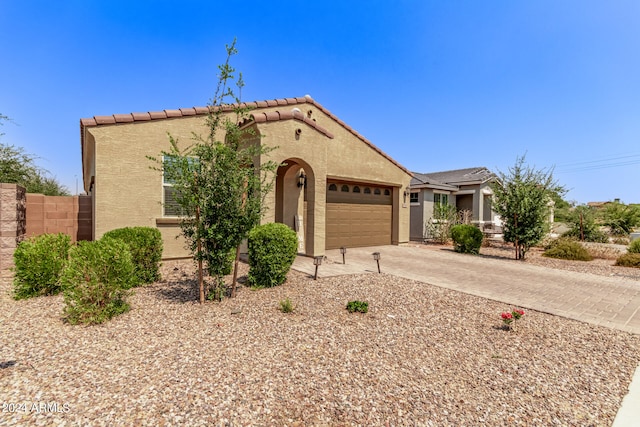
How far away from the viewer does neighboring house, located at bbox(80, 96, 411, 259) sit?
8133 millimetres

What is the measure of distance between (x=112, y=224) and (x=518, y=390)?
31.6 feet

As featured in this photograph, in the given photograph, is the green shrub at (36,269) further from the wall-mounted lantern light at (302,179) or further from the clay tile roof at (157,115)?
the wall-mounted lantern light at (302,179)

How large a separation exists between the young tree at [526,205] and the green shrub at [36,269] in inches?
548

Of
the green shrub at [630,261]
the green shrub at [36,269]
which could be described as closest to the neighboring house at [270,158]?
the green shrub at [36,269]

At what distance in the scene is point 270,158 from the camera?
27.4 ft

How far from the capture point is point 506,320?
4387 millimetres

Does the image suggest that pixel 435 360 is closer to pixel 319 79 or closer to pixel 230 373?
pixel 230 373

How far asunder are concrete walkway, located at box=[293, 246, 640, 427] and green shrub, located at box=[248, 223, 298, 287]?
136cm

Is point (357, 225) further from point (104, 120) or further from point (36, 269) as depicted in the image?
point (36, 269)

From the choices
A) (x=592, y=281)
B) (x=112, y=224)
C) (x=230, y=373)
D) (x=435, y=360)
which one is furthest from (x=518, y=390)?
(x=112, y=224)

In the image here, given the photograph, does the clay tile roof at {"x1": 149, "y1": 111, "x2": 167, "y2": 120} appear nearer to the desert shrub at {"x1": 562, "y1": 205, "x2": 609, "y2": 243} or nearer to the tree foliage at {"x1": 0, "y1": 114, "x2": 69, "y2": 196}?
the tree foliage at {"x1": 0, "y1": 114, "x2": 69, "y2": 196}

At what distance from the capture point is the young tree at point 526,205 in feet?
36.2

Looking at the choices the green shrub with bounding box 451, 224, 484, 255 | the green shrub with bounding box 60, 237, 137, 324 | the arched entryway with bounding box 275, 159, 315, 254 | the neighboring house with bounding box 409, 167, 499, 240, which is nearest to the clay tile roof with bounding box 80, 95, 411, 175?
the arched entryway with bounding box 275, 159, 315, 254

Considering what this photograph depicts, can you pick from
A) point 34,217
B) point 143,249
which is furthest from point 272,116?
point 34,217
